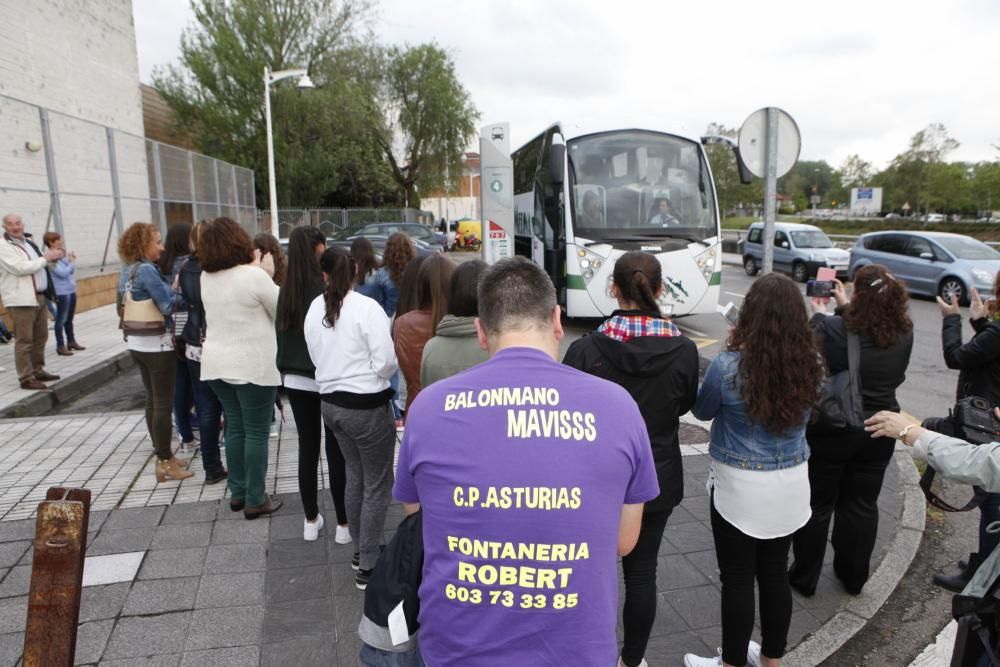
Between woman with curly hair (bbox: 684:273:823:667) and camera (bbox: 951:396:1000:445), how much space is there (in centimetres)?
49

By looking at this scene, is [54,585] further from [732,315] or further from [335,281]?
[732,315]

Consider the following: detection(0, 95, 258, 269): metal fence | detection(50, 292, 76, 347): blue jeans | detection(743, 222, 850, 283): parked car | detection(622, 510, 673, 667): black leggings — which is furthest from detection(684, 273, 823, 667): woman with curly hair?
detection(743, 222, 850, 283): parked car

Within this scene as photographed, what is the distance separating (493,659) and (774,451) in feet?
5.41

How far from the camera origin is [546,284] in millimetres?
1665

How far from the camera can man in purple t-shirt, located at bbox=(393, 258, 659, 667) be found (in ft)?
4.37

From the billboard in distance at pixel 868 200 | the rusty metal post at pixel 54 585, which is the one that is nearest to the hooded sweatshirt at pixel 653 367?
the rusty metal post at pixel 54 585

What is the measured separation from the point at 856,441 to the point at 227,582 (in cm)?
334

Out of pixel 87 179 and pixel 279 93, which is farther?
pixel 279 93

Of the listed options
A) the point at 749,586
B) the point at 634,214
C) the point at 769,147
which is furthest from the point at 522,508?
the point at 634,214

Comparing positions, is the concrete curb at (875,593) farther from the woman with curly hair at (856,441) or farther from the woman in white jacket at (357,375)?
the woman in white jacket at (357,375)

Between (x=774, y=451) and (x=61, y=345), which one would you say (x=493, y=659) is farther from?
(x=61, y=345)

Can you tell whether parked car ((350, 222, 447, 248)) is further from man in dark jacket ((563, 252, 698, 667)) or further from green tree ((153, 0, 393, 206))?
man in dark jacket ((563, 252, 698, 667))

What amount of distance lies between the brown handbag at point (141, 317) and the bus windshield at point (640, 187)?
7.01 meters

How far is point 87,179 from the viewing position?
1286 centimetres
